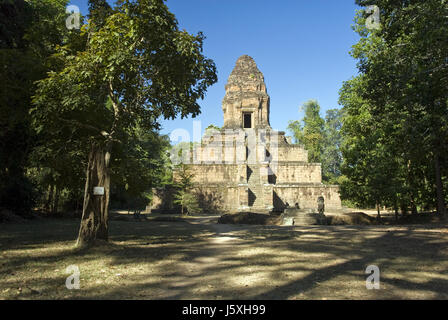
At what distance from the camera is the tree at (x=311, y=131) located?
160 ft

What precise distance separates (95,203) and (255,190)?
2038cm

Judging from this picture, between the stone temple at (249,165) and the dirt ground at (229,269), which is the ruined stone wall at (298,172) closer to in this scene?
the stone temple at (249,165)

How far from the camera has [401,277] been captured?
5230 mm

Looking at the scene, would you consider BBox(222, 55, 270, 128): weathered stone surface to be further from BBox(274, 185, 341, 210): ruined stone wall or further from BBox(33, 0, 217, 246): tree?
BBox(33, 0, 217, 246): tree

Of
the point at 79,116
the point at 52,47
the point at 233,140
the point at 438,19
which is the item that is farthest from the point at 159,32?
the point at 233,140

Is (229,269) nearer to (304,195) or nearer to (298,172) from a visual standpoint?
(304,195)

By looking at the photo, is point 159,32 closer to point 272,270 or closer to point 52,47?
point 52,47

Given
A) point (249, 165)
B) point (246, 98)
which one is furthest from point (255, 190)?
point (246, 98)

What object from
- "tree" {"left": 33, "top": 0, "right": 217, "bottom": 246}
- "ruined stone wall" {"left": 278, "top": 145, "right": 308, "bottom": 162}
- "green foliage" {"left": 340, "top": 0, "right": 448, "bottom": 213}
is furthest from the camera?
"ruined stone wall" {"left": 278, "top": 145, "right": 308, "bottom": 162}

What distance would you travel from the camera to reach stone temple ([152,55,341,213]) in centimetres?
2731

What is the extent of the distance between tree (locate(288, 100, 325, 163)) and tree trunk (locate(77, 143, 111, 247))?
4197 cm

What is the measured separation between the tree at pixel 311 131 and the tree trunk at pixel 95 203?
138 ft

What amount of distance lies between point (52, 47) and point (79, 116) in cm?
283

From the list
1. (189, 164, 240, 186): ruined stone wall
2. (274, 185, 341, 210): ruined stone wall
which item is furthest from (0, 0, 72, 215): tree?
(274, 185, 341, 210): ruined stone wall
